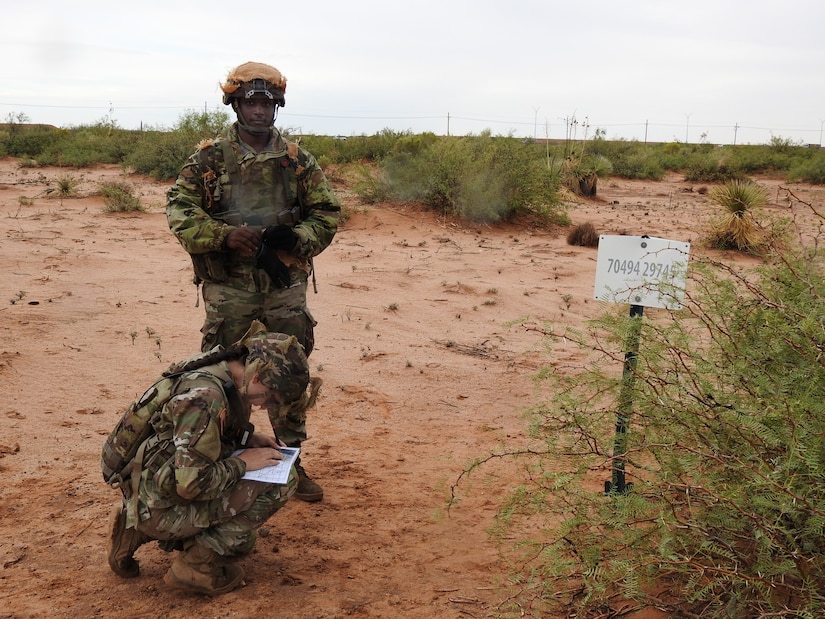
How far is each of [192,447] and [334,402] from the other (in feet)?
8.15

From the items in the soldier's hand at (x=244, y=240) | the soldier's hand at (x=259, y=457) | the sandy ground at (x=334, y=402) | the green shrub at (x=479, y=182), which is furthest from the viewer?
the green shrub at (x=479, y=182)

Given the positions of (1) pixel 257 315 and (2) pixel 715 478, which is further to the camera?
(1) pixel 257 315

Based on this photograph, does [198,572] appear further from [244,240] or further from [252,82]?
[252,82]

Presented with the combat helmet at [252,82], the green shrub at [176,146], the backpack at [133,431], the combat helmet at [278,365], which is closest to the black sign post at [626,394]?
the combat helmet at [278,365]

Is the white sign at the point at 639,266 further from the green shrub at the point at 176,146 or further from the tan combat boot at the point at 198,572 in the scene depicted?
the green shrub at the point at 176,146

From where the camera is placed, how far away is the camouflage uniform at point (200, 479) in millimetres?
2672

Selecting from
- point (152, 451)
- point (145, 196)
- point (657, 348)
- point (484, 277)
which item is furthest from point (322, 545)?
point (145, 196)

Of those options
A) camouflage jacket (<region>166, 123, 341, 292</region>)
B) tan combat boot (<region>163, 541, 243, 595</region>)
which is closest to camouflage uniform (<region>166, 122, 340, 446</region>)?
camouflage jacket (<region>166, 123, 341, 292</region>)

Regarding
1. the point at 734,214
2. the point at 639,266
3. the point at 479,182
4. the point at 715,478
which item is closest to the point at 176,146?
the point at 479,182

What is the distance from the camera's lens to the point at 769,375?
7.92 ft

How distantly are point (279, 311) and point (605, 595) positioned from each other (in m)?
1.83

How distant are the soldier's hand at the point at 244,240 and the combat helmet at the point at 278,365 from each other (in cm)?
71

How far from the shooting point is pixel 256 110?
137 inches

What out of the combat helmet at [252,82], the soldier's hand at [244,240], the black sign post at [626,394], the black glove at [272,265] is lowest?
the black sign post at [626,394]
